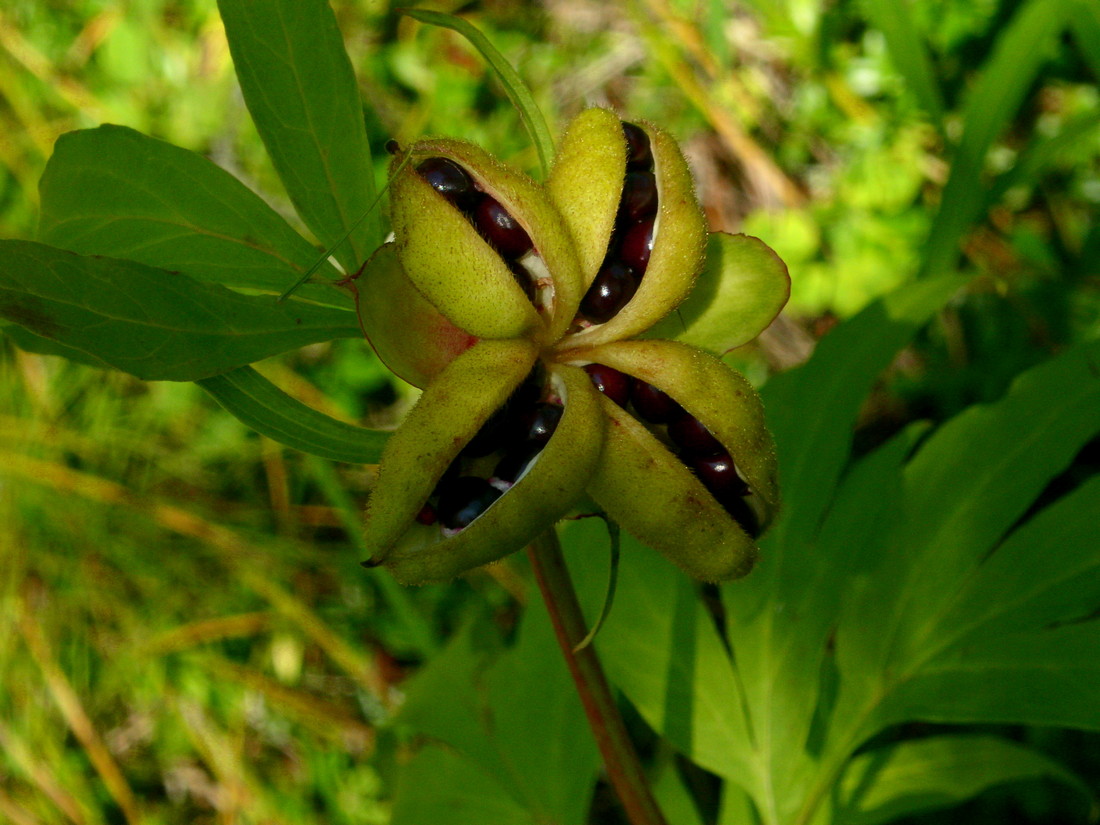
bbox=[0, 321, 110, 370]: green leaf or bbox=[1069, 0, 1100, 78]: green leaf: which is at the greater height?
bbox=[1069, 0, 1100, 78]: green leaf

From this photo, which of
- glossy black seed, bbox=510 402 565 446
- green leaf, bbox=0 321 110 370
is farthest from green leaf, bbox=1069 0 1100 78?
green leaf, bbox=0 321 110 370

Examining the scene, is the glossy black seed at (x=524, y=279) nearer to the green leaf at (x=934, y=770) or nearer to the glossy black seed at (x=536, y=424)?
the glossy black seed at (x=536, y=424)

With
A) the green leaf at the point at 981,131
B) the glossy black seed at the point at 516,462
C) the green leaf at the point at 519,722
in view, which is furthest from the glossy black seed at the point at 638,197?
the green leaf at the point at 981,131

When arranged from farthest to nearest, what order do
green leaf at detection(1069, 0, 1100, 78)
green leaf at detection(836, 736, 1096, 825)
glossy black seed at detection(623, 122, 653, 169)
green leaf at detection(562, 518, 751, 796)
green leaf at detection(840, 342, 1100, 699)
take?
green leaf at detection(1069, 0, 1100, 78) → green leaf at detection(836, 736, 1096, 825) → green leaf at detection(562, 518, 751, 796) → green leaf at detection(840, 342, 1100, 699) → glossy black seed at detection(623, 122, 653, 169)

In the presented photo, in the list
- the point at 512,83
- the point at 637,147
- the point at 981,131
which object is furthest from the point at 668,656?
the point at 981,131

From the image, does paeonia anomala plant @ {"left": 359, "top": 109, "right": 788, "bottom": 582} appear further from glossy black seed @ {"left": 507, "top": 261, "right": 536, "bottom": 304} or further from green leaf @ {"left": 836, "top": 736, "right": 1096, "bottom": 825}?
green leaf @ {"left": 836, "top": 736, "right": 1096, "bottom": 825}

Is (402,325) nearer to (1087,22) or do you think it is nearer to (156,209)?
(156,209)
